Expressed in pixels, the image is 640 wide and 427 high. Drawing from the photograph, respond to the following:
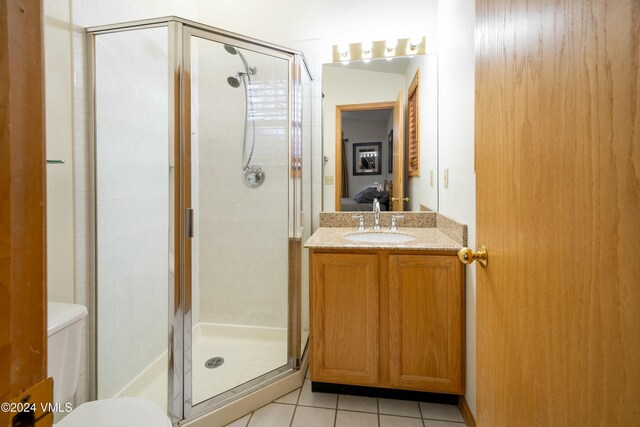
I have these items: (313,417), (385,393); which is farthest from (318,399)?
(385,393)

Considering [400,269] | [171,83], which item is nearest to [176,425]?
[400,269]

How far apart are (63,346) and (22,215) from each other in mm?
982

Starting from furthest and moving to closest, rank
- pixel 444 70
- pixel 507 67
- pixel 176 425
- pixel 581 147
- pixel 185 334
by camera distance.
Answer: pixel 444 70
pixel 185 334
pixel 176 425
pixel 507 67
pixel 581 147

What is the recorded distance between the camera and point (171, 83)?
1426 mm

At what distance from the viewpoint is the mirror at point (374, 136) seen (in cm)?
214

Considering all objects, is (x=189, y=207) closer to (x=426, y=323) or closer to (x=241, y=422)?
(x=241, y=422)

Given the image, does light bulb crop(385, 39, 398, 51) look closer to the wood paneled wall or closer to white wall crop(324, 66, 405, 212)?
white wall crop(324, 66, 405, 212)

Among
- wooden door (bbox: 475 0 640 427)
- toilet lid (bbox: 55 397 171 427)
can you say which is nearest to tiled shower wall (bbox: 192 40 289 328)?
toilet lid (bbox: 55 397 171 427)

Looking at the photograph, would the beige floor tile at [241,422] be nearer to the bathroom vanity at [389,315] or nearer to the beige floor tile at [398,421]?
the bathroom vanity at [389,315]

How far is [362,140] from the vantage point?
222 centimetres

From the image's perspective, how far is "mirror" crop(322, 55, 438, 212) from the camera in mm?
2141

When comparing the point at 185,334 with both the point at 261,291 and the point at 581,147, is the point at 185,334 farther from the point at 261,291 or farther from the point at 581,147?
the point at 581,147

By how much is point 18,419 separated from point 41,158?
27 centimetres

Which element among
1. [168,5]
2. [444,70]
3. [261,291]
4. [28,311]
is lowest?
[261,291]
